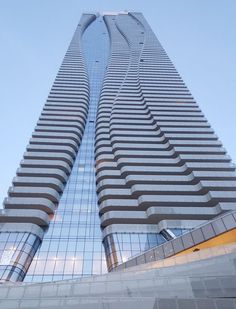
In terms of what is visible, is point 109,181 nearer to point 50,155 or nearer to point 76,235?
point 76,235

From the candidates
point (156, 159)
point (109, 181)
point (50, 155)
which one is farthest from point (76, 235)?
point (156, 159)

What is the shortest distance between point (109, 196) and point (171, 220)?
511 inches

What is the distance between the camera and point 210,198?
165ft

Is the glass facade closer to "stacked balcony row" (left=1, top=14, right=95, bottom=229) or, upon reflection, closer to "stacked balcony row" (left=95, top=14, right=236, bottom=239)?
"stacked balcony row" (left=1, top=14, right=95, bottom=229)

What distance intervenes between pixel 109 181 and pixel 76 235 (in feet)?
44.4

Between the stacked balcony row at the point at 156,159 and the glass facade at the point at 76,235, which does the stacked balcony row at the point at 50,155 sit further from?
the stacked balcony row at the point at 156,159

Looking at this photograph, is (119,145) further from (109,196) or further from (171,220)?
(171,220)

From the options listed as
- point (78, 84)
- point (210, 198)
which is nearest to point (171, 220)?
point (210, 198)

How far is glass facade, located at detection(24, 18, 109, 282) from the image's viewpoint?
134ft

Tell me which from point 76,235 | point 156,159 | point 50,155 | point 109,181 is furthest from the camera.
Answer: point 50,155

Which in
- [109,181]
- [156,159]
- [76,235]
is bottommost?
[76,235]

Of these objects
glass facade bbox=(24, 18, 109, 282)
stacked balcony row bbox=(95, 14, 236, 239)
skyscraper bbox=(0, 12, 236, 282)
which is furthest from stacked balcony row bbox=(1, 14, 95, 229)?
stacked balcony row bbox=(95, 14, 236, 239)

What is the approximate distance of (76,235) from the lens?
47312 millimetres

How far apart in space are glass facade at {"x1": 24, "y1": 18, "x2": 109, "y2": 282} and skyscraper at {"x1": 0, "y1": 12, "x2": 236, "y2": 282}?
16 cm
